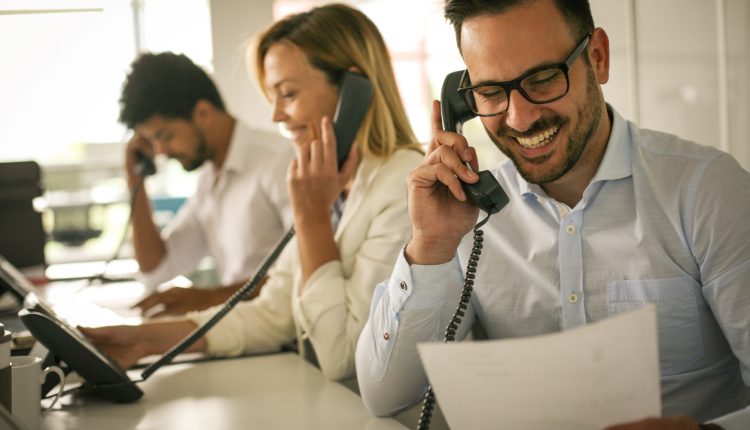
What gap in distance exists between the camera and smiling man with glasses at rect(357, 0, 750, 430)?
1.19m

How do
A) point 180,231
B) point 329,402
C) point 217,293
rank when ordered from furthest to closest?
point 180,231
point 217,293
point 329,402

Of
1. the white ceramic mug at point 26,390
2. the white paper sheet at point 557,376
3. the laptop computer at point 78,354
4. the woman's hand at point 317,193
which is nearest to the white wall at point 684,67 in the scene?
the woman's hand at point 317,193

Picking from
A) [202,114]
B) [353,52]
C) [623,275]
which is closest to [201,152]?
[202,114]

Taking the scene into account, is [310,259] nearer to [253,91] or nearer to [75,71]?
[253,91]

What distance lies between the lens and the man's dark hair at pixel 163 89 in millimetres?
2994

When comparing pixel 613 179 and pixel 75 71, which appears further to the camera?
pixel 75 71

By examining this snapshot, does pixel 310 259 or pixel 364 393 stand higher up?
pixel 310 259

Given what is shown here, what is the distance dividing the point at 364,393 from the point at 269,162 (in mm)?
1583

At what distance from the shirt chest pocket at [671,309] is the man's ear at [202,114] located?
2.02m

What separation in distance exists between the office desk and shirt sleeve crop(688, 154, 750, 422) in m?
0.49

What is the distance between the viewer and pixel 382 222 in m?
1.71

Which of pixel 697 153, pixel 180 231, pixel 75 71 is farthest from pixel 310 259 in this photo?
pixel 75 71

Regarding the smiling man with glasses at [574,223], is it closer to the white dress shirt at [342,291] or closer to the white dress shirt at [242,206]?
the white dress shirt at [342,291]

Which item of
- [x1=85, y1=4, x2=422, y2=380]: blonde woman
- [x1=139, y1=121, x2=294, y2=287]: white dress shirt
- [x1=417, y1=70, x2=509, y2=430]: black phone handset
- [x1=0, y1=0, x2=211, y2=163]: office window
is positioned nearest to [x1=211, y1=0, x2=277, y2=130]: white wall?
[x1=0, y1=0, x2=211, y2=163]: office window
